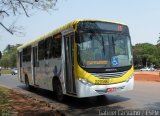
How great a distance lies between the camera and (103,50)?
13930 mm

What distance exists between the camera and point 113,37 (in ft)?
47.2

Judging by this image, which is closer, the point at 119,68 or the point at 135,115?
the point at 135,115

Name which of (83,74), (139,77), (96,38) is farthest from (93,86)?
(139,77)

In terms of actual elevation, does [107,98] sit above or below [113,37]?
below

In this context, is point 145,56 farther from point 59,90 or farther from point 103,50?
point 103,50

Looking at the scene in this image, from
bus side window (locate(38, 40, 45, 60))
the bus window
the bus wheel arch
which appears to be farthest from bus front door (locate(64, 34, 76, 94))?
the bus window

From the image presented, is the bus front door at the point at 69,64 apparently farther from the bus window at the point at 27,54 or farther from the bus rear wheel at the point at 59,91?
the bus window at the point at 27,54

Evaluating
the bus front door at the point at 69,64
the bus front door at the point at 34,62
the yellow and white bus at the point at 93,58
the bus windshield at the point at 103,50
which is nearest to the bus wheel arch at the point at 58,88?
the yellow and white bus at the point at 93,58

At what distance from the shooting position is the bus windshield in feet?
44.9

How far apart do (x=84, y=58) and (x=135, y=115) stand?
327 centimetres

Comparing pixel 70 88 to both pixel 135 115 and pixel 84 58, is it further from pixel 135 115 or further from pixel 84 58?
pixel 135 115

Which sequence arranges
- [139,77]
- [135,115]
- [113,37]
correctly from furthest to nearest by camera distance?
1. [139,77]
2. [113,37]
3. [135,115]

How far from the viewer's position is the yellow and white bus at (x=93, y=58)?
13.6m

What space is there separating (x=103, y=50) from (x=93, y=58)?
52 cm
